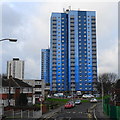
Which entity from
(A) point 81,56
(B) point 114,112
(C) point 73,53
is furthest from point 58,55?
(B) point 114,112

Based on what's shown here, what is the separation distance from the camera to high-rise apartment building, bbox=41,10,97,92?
11500 cm

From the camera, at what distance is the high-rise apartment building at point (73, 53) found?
115000 mm

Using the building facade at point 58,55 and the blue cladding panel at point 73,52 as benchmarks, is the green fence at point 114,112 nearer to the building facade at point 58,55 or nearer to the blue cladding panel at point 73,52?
the blue cladding panel at point 73,52

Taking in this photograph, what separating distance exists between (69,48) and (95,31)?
53.5 feet

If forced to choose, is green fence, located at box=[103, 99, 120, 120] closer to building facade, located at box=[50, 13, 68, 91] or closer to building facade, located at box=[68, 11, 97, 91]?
building facade, located at box=[68, 11, 97, 91]

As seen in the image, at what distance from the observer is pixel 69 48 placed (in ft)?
383

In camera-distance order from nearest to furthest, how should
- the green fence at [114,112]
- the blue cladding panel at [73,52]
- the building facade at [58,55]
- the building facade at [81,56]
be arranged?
the green fence at [114,112]
the building facade at [81,56]
the blue cladding panel at [73,52]
the building facade at [58,55]

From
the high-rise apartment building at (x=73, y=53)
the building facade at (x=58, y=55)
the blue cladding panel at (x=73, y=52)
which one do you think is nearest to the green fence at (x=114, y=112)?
the high-rise apartment building at (x=73, y=53)

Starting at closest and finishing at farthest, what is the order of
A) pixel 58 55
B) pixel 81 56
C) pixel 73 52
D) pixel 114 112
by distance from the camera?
1. pixel 114 112
2. pixel 73 52
3. pixel 81 56
4. pixel 58 55

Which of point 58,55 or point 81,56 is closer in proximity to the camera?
point 81,56

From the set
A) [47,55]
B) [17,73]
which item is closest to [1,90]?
[17,73]

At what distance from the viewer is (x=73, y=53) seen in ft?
381

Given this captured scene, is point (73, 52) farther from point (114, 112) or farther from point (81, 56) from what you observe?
point (114, 112)

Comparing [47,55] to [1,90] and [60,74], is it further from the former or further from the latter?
[1,90]
